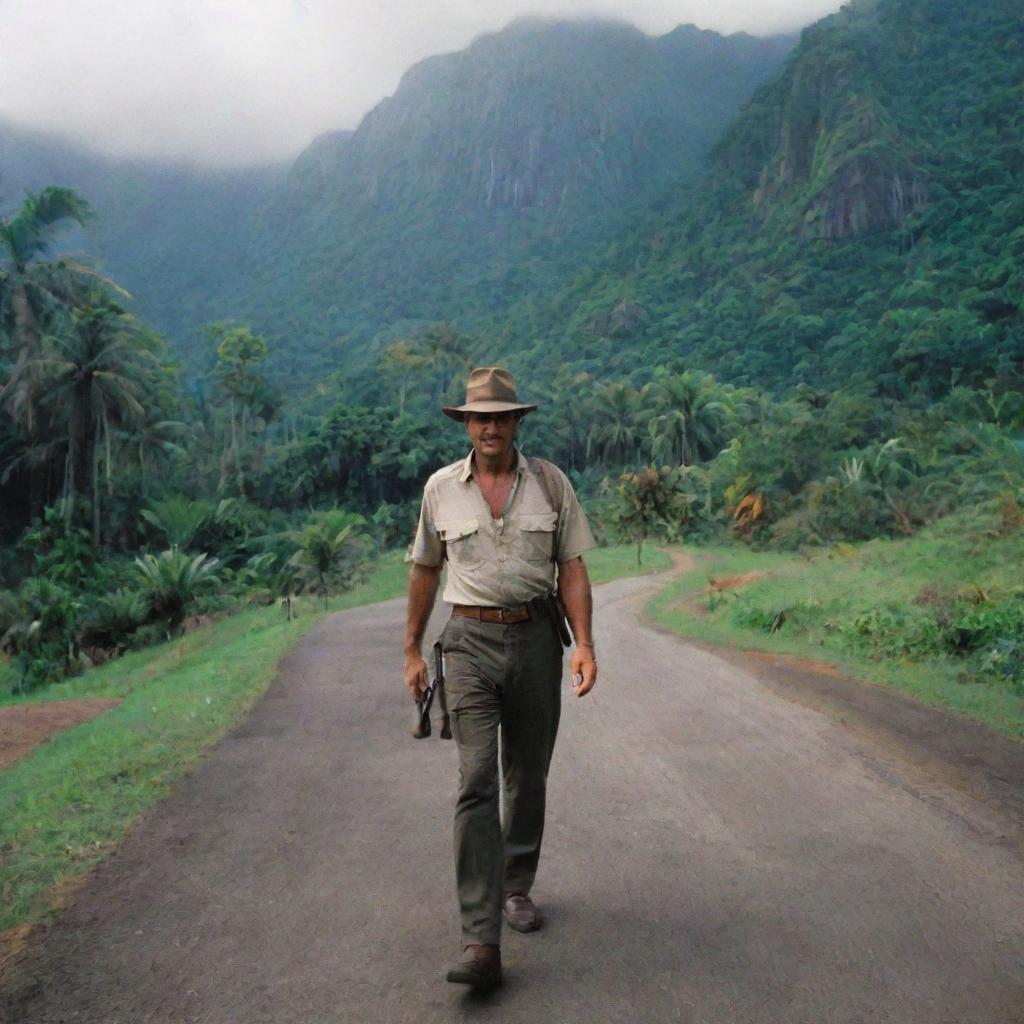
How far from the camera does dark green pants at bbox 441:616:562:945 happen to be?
3.24 metres

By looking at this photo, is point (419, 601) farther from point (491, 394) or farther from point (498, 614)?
point (491, 394)

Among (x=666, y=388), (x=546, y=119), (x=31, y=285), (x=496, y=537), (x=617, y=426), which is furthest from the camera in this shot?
(x=546, y=119)

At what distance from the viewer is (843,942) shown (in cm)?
334

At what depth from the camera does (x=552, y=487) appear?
3678mm

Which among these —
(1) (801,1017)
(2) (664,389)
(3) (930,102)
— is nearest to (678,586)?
(1) (801,1017)

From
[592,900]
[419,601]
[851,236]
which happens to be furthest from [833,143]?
[592,900]

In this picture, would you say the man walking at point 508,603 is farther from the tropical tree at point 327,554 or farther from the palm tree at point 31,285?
the palm tree at point 31,285

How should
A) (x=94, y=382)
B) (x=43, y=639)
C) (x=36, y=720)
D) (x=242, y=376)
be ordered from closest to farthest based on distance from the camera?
(x=36, y=720) < (x=43, y=639) < (x=94, y=382) < (x=242, y=376)

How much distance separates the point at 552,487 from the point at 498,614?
54cm

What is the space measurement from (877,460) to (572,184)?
383 ft

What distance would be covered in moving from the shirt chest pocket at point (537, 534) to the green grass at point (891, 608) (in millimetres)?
4795

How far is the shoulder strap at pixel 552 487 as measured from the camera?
3.66m

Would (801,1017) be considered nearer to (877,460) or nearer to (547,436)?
(877,460)

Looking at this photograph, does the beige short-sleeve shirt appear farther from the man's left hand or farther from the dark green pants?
the man's left hand
